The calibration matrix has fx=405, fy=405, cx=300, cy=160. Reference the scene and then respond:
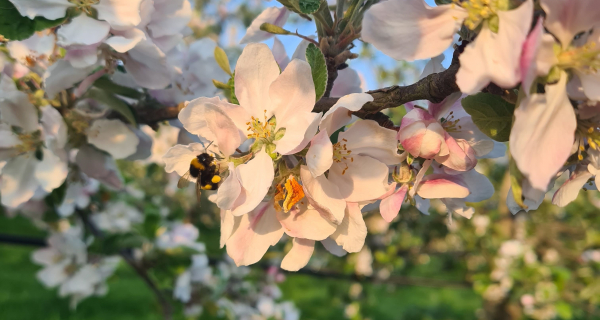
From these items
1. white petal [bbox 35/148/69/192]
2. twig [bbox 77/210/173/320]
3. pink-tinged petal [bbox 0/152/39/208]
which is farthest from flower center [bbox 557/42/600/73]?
twig [bbox 77/210/173/320]

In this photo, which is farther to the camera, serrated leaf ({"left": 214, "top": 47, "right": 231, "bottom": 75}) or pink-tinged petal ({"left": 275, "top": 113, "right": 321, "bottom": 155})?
serrated leaf ({"left": 214, "top": 47, "right": 231, "bottom": 75})

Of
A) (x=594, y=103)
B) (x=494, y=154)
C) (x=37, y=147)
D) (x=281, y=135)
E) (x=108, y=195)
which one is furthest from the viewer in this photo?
(x=108, y=195)

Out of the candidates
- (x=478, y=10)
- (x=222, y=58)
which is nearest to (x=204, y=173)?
(x=222, y=58)

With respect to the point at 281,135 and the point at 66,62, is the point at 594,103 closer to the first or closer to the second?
the point at 281,135

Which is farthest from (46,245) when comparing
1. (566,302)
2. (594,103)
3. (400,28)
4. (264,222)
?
(566,302)

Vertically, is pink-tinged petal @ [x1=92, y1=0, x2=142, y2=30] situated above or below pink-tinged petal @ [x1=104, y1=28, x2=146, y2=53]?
above

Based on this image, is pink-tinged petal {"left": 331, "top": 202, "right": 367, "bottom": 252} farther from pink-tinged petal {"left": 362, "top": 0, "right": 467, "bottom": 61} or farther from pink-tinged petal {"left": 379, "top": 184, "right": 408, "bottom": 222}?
pink-tinged petal {"left": 362, "top": 0, "right": 467, "bottom": 61}

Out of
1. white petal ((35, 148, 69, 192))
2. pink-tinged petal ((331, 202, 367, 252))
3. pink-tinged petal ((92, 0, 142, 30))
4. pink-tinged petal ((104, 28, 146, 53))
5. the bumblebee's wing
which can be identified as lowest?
white petal ((35, 148, 69, 192))

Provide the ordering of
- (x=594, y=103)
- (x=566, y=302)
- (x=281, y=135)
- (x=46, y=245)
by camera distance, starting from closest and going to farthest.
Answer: (x=594, y=103), (x=281, y=135), (x=46, y=245), (x=566, y=302)
